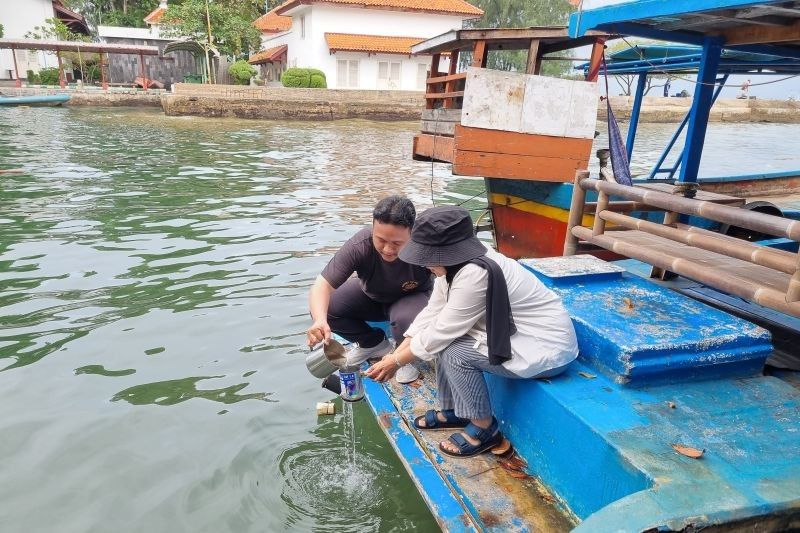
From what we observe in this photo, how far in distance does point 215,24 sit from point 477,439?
117ft

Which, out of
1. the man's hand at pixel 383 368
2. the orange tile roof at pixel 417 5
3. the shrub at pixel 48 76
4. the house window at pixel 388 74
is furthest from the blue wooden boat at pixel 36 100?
the man's hand at pixel 383 368

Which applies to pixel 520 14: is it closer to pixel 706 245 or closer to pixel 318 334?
pixel 706 245

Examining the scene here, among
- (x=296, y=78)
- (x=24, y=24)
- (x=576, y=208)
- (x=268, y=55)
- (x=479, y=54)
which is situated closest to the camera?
(x=576, y=208)

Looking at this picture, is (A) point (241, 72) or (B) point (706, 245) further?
(A) point (241, 72)

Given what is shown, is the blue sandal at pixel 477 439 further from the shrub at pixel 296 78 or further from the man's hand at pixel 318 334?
the shrub at pixel 296 78

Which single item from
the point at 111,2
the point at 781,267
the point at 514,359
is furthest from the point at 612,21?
the point at 111,2

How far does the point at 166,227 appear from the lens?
29.4 feet

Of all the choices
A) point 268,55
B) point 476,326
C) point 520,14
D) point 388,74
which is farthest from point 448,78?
point 520,14

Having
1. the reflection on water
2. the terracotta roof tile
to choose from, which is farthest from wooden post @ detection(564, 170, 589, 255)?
the terracotta roof tile

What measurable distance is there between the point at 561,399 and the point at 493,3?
55.7 meters

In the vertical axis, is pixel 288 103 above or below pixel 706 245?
below

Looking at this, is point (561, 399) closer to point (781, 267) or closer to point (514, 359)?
point (514, 359)

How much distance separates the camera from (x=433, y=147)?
7.28m

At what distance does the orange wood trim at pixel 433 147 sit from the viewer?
6.81 meters
